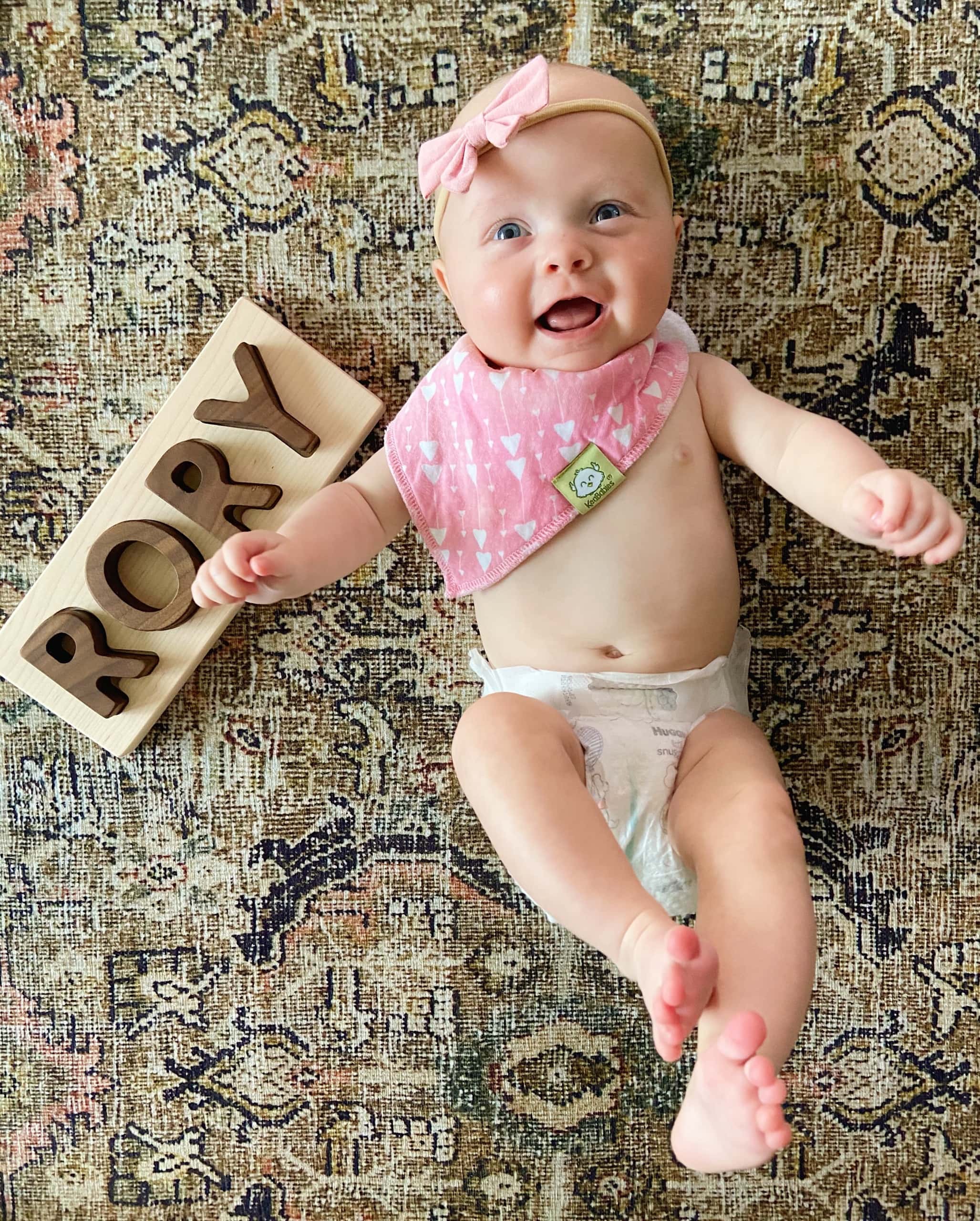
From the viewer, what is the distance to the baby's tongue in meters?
0.85

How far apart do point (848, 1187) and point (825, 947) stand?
0.28 m

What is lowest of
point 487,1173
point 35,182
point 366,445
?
point 487,1173

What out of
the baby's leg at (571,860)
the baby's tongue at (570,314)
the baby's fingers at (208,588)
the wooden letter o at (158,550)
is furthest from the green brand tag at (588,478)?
the wooden letter o at (158,550)

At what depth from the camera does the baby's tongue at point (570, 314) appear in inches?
33.6

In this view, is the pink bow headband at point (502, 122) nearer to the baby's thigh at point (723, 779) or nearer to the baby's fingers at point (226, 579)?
the baby's fingers at point (226, 579)

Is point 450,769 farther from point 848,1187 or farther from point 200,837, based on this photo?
point 848,1187

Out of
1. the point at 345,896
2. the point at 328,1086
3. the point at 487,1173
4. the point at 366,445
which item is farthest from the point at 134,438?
the point at 487,1173

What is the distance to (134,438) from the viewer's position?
3.59 ft

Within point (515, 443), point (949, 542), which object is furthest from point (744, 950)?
point (515, 443)

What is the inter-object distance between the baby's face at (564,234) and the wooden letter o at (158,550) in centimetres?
43

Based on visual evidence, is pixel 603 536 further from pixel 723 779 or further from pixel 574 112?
pixel 574 112

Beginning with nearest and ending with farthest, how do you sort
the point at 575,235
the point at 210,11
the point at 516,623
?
the point at 575,235
the point at 516,623
the point at 210,11

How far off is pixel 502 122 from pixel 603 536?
0.37 m

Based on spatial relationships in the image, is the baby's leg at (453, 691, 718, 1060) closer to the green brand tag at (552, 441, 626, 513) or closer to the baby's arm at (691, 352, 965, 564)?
the green brand tag at (552, 441, 626, 513)
